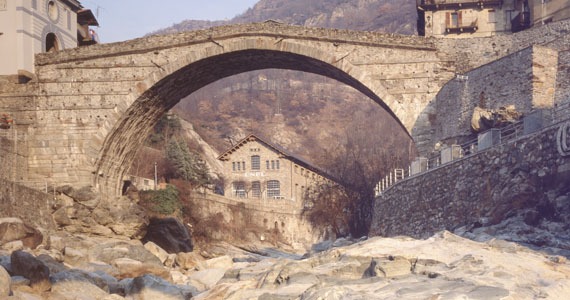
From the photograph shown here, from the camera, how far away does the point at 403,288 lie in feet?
23.0

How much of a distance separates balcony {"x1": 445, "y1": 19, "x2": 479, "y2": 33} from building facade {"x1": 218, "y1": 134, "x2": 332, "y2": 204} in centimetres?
1581

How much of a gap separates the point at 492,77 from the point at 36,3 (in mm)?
13235

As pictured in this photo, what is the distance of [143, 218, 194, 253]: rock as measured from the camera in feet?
78.5

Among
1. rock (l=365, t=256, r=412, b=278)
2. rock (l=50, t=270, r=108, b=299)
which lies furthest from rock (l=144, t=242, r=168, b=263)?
rock (l=365, t=256, r=412, b=278)

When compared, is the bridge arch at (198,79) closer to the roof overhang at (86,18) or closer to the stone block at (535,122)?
the stone block at (535,122)

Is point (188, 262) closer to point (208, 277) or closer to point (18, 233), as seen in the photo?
point (208, 277)

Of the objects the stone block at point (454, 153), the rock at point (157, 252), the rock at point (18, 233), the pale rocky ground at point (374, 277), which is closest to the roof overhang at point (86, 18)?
the rock at point (157, 252)

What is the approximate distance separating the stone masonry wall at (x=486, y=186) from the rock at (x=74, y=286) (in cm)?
647

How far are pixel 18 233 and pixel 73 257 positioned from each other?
1.68m

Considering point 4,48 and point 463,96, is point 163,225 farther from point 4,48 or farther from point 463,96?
point 463,96

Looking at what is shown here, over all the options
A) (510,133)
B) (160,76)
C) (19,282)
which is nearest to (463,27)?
(160,76)

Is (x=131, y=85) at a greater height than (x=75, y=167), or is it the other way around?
(x=131, y=85)

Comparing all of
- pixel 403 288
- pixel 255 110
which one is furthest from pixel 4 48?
pixel 255 110

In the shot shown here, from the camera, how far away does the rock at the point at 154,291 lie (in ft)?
37.2
